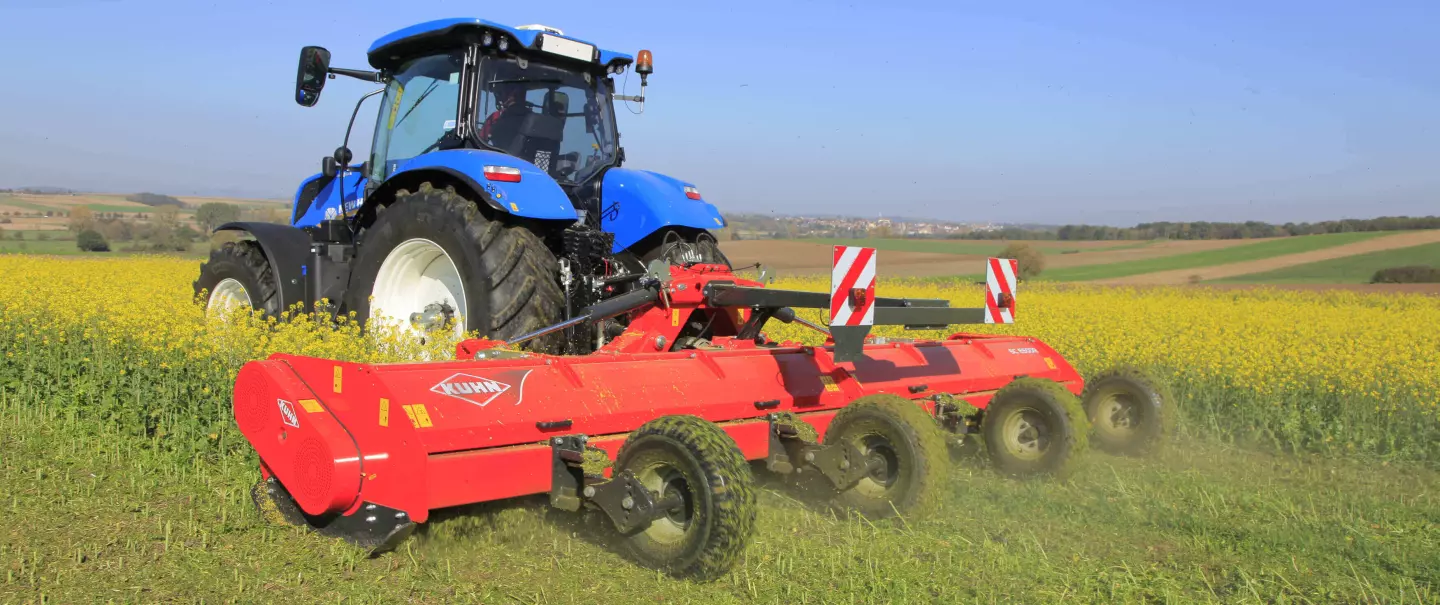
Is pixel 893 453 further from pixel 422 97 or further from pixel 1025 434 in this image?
pixel 422 97

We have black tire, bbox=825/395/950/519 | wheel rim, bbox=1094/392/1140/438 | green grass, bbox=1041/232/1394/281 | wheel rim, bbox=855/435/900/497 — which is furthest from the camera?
green grass, bbox=1041/232/1394/281

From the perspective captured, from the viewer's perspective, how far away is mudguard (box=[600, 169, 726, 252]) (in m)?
6.30

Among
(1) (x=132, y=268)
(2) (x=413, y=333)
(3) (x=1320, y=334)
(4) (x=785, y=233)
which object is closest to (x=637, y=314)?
(2) (x=413, y=333)

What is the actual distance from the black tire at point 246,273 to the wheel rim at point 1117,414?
5.73 metres

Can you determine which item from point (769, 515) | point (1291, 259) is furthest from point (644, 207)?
point (1291, 259)

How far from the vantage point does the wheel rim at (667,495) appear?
12.1 ft

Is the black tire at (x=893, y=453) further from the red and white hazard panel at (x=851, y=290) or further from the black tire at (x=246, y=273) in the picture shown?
the black tire at (x=246, y=273)

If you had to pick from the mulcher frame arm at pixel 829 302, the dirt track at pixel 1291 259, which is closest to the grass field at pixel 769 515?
the mulcher frame arm at pixel 829 302

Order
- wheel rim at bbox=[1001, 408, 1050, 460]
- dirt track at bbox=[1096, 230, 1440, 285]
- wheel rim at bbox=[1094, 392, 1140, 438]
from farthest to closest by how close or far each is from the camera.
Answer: dirt track at bbox=[1096, 230, 1440, 285] → wheel rim at bbox=[1094, 392, 1140, 438] → wheel rim at bbox=[1001, 408, 1050, 460]

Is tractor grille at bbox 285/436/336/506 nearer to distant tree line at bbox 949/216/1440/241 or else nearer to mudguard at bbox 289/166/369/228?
mudguard at bbox 289/166/369/228

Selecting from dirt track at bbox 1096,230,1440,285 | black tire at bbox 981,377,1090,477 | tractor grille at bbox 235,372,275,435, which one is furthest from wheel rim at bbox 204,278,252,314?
dirt track at bbox 1096,230,1440,285

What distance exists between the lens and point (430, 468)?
3.60m

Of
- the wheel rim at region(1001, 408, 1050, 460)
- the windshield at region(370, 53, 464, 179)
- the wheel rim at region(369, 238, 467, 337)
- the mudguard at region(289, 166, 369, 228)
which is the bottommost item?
the wheel rim at region(1001, 408, 1050, 460)

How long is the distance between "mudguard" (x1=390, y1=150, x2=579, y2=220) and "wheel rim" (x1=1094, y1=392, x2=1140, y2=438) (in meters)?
3.58
